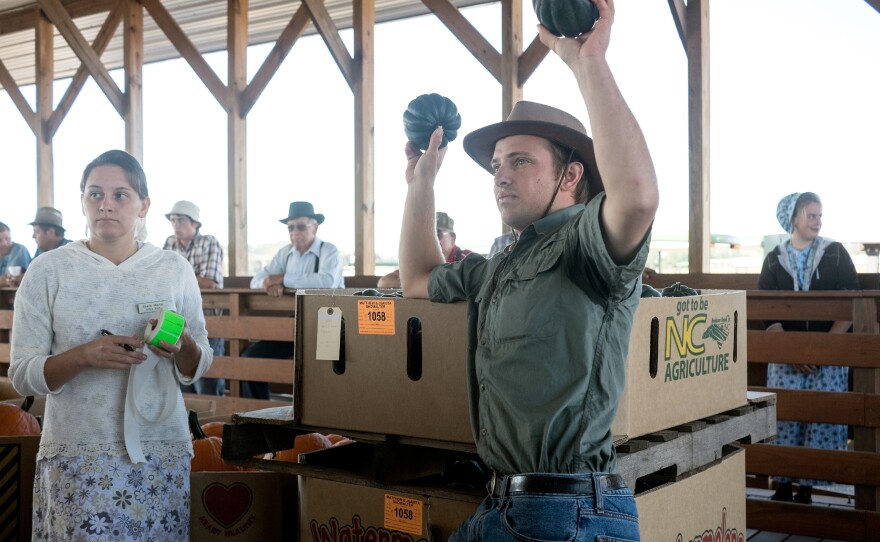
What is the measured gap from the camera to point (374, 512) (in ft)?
6.82

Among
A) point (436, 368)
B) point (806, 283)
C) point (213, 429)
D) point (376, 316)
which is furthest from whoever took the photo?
point (806, 283)

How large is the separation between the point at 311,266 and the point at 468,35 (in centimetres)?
222

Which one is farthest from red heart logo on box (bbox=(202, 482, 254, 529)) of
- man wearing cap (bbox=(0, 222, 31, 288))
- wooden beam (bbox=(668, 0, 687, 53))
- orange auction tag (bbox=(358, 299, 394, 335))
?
man wearing cap (bbox=(0, 222, 31, 288))

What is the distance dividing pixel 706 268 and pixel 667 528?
422cm

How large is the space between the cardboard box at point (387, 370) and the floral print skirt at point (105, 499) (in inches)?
18.5

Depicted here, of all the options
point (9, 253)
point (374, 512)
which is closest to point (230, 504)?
point (374, 512)

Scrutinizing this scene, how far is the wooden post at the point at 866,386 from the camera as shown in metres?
4.09

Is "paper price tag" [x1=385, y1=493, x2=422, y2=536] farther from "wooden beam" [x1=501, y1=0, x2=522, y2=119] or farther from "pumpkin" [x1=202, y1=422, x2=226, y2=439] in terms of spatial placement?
"wooden beam" [x1=501, y1=0, x2=522, y2=119]

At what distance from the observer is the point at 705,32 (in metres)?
5.91

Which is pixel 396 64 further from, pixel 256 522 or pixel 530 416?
pixel 530 416

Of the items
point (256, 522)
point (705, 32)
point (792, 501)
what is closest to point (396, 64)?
point (705, 32)

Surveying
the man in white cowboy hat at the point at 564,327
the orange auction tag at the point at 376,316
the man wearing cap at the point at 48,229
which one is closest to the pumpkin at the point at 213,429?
the orange auction tag at the point at 376,316

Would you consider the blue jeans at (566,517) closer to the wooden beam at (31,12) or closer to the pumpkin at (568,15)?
the pumpkin at (568,15)

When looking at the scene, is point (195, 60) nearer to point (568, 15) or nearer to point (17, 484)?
point (17, 484)
